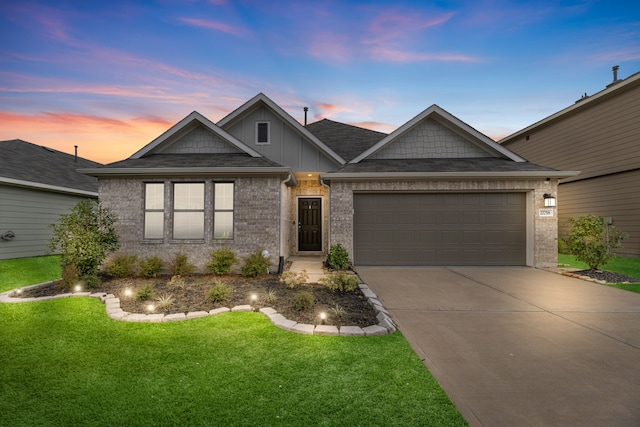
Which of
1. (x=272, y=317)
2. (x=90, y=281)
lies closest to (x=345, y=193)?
(x=272, y=317)

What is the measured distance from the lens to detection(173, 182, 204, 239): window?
8.85 m

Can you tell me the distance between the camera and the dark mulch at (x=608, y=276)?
24.5 feet

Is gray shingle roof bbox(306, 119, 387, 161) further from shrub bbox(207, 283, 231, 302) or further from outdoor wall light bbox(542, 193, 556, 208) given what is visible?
shrub bbox(207, 283, 231, 302)

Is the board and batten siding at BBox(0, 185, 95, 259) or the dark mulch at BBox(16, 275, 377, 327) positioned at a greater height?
the board and batten siding at BBox(0, 185, 95, 259)

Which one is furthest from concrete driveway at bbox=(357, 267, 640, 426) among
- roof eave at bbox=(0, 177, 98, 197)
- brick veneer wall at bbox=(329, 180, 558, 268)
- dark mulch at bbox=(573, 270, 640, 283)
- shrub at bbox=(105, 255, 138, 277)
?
roof eave at bbox=(0, 177, 98, 197)

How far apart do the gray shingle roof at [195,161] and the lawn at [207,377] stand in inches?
210

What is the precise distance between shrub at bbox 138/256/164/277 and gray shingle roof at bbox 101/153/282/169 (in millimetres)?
2776

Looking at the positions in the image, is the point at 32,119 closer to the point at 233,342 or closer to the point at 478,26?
the point at 233,342

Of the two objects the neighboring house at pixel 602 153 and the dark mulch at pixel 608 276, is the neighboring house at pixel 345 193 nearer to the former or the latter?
the dark mulch at pixel 608 276

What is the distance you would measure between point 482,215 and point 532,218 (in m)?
1.51

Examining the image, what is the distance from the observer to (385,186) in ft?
31.7

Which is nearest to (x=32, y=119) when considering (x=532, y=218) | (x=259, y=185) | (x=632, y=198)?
(x=259, y=185)

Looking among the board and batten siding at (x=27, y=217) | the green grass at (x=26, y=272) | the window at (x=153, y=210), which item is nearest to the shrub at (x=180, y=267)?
the window at (x=153, y=210)

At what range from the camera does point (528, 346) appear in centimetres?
368
